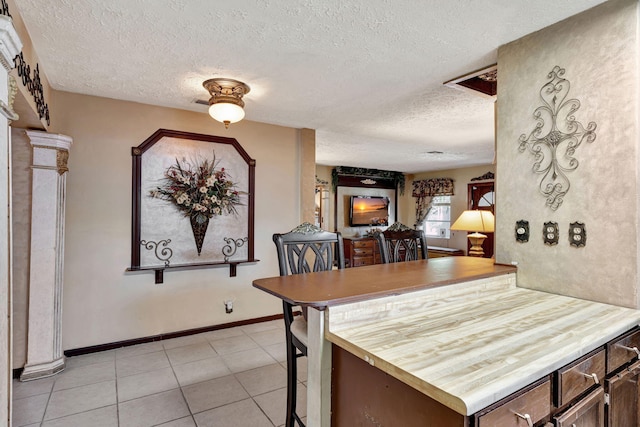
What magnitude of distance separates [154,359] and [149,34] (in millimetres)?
2558

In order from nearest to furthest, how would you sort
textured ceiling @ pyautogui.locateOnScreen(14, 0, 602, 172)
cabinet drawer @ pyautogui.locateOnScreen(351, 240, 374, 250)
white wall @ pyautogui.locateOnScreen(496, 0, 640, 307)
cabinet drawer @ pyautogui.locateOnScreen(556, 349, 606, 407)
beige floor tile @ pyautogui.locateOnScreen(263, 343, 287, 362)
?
cabinet drawer @ pyautogui.locateOnScreen(556, 349, 606, 407), white wall @ pyautogui.locateOnScreen(496, 0, 640, 307), textured ceiling @ pyautogui.locateOnScreen(14, 0, 602, 172), beige floor tile @ pyautogui.locateOnScreen(263, 343, 287, 362), cabinet drawer @ pyautogui.locateOnScreen(351, 240, 374, 250)

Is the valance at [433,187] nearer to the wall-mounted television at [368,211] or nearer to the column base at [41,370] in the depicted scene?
the wall-mounted television at [368,211]

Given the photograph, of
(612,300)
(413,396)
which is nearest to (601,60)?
(612,300)

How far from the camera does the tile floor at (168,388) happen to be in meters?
2.05

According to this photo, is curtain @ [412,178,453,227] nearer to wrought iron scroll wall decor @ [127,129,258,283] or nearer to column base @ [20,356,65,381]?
wrought iron scroll wall decor @ [127,129,258,283]

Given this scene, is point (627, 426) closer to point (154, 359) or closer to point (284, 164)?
point (154, 359)

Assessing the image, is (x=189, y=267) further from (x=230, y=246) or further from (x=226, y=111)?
(x=226, y=111)

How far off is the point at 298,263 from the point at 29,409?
2003 mm

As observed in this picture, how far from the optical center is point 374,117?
3.56 meters

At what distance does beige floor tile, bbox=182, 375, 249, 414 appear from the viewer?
2209 mm

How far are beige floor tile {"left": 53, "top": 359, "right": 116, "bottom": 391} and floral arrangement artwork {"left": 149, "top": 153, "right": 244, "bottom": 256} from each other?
4.15 feet

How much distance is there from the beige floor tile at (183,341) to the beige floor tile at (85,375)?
1.59 feet

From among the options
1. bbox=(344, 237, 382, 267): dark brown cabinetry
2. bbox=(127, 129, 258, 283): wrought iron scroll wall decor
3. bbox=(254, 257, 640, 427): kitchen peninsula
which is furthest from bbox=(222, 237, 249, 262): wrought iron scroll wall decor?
bbox=(344, 237, 382, 267): dark brown cabinetry

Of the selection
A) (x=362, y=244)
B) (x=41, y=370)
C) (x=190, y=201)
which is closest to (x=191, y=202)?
(x=190, y=201)
